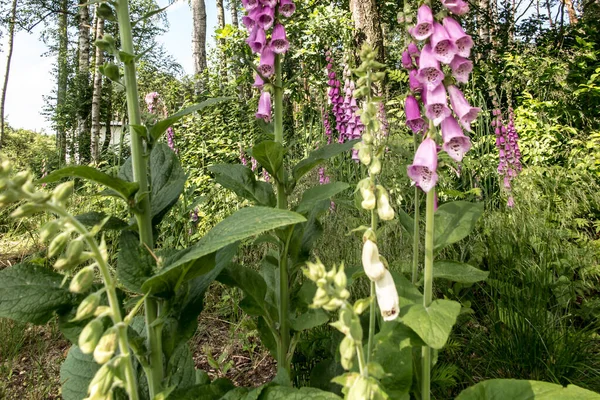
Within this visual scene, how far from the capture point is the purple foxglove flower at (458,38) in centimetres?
98

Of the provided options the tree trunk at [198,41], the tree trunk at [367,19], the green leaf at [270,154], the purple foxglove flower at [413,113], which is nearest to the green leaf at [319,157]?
the green leaf at [270,154]

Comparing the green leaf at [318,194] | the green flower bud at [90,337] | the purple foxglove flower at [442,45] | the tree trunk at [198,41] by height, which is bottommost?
the green flower bud at [90,337]

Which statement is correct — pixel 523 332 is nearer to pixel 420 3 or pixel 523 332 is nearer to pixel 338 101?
→ pixel 420 3

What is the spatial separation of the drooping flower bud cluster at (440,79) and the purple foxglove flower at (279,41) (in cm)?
48

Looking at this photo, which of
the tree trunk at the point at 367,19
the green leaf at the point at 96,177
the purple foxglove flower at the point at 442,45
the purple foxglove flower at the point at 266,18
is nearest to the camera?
the green leaf at the point at 96,177

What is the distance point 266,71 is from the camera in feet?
4.78

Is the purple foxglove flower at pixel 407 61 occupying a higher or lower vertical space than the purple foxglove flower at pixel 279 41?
lower

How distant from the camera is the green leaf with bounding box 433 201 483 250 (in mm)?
1035

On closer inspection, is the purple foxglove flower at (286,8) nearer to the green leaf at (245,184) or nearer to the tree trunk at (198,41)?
the green leaf at (245,184)

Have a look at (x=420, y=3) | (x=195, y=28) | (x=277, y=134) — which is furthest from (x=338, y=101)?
(x=195, y=28)

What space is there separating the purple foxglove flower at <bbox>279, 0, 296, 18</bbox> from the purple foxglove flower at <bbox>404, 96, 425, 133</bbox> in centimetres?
56

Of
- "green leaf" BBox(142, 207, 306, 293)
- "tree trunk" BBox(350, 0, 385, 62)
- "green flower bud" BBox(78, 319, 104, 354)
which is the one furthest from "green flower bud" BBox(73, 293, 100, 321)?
"tree trunk" BBox(350, 0, 385, 62)

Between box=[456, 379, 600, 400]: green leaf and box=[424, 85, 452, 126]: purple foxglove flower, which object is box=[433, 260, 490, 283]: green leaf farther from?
box=[424, 85, 452, 126]: purple foxglove flower

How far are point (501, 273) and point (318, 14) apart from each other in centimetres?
572
